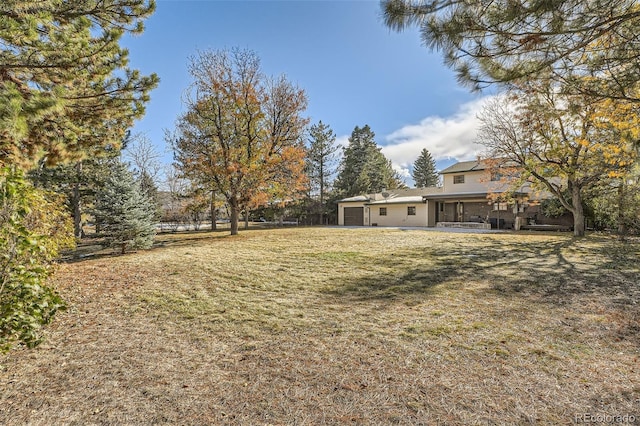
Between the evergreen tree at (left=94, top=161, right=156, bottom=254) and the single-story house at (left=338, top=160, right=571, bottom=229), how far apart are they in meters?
18.7

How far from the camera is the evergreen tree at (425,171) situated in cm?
5119

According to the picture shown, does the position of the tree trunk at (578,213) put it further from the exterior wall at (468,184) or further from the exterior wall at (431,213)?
the exterior wall at (431,213)

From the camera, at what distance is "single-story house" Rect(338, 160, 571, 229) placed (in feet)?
65.6

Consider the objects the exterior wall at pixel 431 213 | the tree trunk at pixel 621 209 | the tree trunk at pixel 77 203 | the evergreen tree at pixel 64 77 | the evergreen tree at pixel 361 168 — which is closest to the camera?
the evergreen tree at pixel 64 77

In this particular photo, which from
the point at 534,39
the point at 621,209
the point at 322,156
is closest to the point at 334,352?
the point at 534,39

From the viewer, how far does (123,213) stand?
991 cm

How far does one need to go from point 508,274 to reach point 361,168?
3211cm

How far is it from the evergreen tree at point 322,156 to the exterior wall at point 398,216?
10767 mm

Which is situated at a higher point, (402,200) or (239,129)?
(239,129)

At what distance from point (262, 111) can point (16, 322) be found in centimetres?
1458

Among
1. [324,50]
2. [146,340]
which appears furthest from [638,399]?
[324,50]

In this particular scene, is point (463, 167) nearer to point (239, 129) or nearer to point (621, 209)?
point (621, 209)

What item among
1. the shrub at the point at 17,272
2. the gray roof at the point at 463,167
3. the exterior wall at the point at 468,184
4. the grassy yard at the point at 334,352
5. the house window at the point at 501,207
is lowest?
the grassy yard at the point at 334,352

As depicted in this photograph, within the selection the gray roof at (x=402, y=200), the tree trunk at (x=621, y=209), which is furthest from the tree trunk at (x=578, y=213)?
the gray roof at (x=402, y=200)
